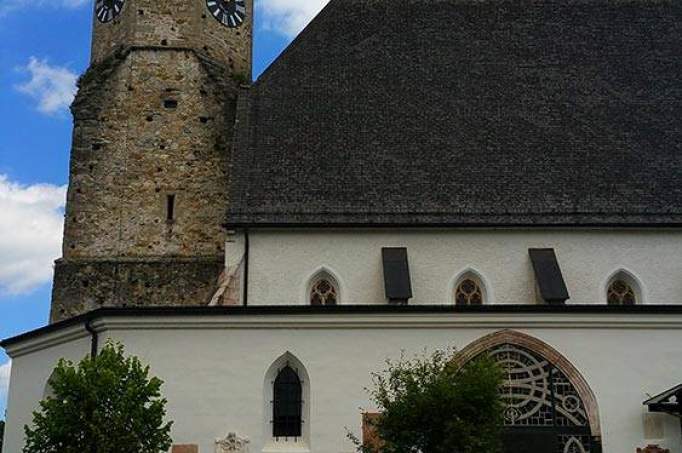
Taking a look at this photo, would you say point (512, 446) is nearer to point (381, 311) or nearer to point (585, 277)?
point (381, 311)

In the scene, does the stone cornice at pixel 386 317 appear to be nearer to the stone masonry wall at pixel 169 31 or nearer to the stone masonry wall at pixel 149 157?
the stone masonry wall at pixel 149 157

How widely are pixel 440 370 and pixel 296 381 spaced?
10.8ft

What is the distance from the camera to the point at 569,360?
53.0 ft

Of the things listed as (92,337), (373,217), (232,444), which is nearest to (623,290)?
(373,217)

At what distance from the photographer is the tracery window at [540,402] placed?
1573 centimetres

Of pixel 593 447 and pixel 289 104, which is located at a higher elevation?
pixel 289 104

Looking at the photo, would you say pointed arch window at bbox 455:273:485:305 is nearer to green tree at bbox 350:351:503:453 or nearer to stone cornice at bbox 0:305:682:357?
stone cornice at bbox 0:305:682:357

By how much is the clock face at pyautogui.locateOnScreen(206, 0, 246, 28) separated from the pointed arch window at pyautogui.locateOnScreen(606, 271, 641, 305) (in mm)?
14281

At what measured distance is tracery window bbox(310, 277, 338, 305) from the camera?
20.0 m

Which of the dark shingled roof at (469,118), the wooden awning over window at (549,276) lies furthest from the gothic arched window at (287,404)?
the wooden awning over window at (549,276)

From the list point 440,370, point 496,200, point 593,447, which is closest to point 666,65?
point 496,200

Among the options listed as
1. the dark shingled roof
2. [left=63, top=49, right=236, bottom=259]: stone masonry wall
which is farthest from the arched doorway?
[left=63, top=49, right=236, bottom=259]: stone masonry wall

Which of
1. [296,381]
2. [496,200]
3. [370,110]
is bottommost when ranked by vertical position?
[296,381]

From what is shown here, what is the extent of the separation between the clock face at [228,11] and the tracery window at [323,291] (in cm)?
1075
